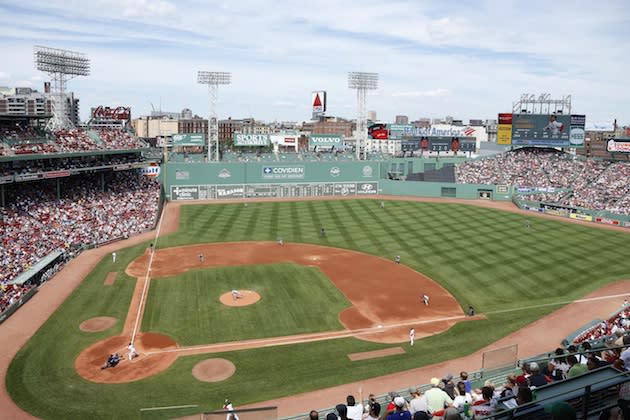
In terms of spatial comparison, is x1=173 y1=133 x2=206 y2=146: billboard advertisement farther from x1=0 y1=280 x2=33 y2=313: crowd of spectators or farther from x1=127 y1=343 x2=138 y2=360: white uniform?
x1=127 y1=343 x2=138 y2=360: white uniform

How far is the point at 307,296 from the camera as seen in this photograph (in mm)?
31812

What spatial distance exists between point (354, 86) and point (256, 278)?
52.5 metres

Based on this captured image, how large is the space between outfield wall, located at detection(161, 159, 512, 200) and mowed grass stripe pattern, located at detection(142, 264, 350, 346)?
1245 inches

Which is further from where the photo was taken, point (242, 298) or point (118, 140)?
point (118, 140)

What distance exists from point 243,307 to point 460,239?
1023 inches

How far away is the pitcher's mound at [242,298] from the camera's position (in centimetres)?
3044

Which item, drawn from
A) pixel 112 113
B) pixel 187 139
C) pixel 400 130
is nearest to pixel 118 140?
pixel 112 113

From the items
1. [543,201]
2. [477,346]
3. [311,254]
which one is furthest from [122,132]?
[543,201]

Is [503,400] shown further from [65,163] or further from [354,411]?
[65,163]

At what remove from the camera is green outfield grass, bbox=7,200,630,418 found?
2098 cm

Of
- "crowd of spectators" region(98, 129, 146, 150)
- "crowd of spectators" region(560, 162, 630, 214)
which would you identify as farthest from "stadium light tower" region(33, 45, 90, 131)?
"crowd of spectators" region(560, 162, 630, 214)

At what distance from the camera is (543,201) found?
65.5 meters

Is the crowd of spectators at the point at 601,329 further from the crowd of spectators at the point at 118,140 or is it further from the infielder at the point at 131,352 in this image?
the crowd of spectators at the point at 118,140

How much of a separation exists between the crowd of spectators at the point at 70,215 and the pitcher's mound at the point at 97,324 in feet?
26.2
